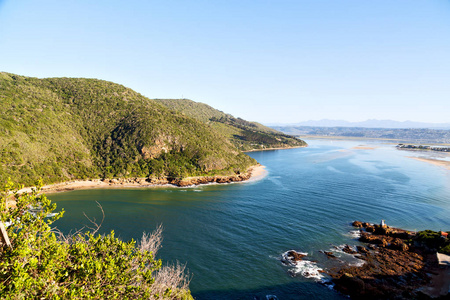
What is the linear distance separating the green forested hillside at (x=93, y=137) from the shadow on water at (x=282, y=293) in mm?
A: 61415

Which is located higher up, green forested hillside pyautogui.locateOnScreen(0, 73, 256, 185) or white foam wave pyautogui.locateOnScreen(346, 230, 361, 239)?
green forested hillside pyautogui.locateOnScreen(0, 73, 256, 185)

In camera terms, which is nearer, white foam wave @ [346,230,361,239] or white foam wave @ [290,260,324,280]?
white foam wave @ [290,260,324,280]

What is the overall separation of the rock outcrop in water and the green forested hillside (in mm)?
62749

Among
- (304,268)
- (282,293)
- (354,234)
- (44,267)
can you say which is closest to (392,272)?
(354,234)

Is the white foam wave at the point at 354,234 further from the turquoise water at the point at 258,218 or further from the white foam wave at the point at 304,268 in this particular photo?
the white foam wave at the point at 304,268

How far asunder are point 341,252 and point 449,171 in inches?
4640

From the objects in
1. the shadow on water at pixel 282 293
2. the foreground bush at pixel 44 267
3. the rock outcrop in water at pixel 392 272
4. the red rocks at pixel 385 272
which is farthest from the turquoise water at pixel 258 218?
the foreground bush at pixel 44 267

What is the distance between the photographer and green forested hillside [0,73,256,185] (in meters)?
74.8

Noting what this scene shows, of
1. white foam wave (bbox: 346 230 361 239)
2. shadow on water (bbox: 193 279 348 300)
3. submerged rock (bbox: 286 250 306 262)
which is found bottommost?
shadow on water (bbox: 193 279 348 300)

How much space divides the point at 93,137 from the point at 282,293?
317 ft

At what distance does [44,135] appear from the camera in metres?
82.0

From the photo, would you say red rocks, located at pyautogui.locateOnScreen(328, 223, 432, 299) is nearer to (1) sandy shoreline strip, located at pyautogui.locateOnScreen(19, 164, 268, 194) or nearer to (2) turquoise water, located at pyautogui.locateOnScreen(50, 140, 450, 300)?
(2) turquoise water, located at pyautogui.locateOnScreen(50, 140, 450, 300)

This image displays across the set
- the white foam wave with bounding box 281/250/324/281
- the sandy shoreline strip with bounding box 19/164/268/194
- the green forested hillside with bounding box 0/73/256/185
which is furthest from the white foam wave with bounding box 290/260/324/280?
the green forested hillside with bounding box 0/73/256/185

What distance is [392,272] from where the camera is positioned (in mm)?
35750
